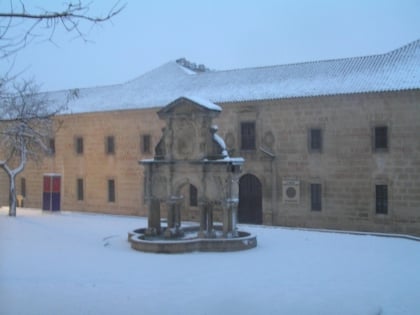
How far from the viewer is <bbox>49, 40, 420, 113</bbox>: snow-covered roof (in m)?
21.5

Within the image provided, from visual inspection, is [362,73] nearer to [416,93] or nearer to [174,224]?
[416,93]

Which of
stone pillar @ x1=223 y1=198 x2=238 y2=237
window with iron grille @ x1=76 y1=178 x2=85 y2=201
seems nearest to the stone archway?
stone pillar @ x1=223 y1=198 x2=238 y2=237

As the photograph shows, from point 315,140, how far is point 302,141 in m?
0.54

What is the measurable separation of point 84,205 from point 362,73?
52.4 ft

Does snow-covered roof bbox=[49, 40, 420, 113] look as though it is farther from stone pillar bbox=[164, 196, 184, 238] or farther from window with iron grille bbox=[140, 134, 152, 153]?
stone pillar bbox=[164, 196, 184, 238]

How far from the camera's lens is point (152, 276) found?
11.6 meters

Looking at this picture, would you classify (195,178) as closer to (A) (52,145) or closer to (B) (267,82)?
(B) (267,82)

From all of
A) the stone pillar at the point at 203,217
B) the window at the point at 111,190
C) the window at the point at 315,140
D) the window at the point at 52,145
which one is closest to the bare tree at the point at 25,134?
the window at the point at 52,145

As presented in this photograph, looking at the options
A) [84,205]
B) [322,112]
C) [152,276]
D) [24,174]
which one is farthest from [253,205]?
[24,174]

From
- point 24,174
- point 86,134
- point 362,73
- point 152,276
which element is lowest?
point 152,276

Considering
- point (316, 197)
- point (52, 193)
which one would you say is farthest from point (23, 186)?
point (316, 197)

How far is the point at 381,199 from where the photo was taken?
2084 cm

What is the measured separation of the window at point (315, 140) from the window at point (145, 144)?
8.42 meters

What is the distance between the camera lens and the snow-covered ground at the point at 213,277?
29.6ft
